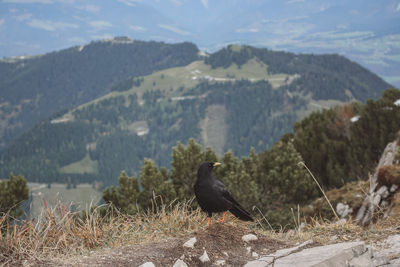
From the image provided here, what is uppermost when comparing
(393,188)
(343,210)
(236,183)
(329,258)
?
(329,258)

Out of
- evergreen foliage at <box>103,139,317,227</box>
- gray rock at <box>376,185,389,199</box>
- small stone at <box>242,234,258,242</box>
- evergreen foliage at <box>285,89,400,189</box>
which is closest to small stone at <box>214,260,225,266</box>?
small stone at <box>242,234,258,242</box>

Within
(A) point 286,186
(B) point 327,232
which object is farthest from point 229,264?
(A) point 286,186

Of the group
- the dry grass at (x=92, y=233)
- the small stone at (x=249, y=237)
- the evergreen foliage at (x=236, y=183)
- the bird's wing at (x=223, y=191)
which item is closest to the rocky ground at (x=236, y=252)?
the small stone at (x=249, y=237)

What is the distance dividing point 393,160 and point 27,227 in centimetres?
1210

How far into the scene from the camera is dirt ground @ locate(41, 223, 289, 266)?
171 inches

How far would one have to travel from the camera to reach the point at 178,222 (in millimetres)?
5508

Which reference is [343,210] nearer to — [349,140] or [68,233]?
[68,233]

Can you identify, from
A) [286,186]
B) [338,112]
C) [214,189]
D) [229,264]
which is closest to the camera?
[229,264]

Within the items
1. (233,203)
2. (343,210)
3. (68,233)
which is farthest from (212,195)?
(343,210)

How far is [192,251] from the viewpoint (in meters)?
4.64

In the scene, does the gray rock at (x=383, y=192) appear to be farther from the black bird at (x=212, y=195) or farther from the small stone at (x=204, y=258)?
the small stone at (x=204, y=258)

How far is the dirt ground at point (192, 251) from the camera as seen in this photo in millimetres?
4355

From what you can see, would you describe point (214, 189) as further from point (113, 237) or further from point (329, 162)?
point (329, 162)

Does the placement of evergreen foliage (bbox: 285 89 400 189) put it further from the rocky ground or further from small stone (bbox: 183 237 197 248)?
small stone (bbox: 183 237 197 248)
